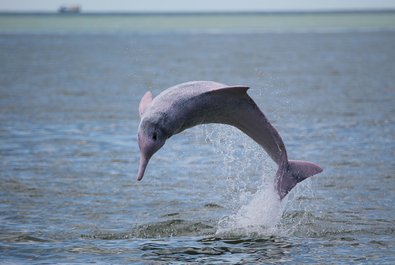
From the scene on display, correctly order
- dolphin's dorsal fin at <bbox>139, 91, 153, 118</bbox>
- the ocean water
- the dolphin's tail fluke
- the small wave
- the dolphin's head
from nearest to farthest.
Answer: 1. the dolphin's head
2. dolphin's dorsal fin at <bbox>139, 91, 153, 118</bbox>
3. the dolphin's tail fluke
4. the ocean water
5. the small wave

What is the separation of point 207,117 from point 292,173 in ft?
4.73

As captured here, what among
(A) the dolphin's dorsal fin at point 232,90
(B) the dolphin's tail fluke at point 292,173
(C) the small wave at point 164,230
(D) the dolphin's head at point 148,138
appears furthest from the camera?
(C) the small wave at point 164,230

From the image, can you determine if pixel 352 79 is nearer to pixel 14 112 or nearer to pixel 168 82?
pixel 168 82

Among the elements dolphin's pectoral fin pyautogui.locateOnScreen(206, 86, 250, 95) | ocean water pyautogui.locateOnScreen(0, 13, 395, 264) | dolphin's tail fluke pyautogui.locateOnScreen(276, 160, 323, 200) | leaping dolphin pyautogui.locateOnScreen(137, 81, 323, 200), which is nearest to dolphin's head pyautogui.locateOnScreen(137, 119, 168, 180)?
leaping dolphin pyautogui.locateOnScreen(137, 81, 323, 200)

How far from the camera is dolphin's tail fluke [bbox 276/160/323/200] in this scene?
1289cm

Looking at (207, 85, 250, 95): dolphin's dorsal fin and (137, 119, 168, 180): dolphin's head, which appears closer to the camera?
(137, 119, 168, 180): dolphin's head

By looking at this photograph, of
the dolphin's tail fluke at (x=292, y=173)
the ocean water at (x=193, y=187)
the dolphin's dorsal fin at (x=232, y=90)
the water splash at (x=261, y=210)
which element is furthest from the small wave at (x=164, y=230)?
the dolphin's dorsal fin at (x=232, y=90)

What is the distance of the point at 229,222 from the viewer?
1449 cm

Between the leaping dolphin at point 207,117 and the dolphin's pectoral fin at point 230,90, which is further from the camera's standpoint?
the dolphin's pectoral fin at point 230,90

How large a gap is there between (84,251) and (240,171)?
6.73 m

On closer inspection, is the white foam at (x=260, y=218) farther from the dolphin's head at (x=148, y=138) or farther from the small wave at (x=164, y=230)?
the dolphin's head at (x=148, y=138)

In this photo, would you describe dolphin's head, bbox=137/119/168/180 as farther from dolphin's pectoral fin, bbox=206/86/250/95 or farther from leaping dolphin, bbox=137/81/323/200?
dolphin's pectoral fin, bbox=206/86/250/95

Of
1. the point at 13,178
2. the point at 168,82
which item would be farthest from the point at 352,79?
the point at 13,178

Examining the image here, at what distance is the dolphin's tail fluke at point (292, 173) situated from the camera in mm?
12891
